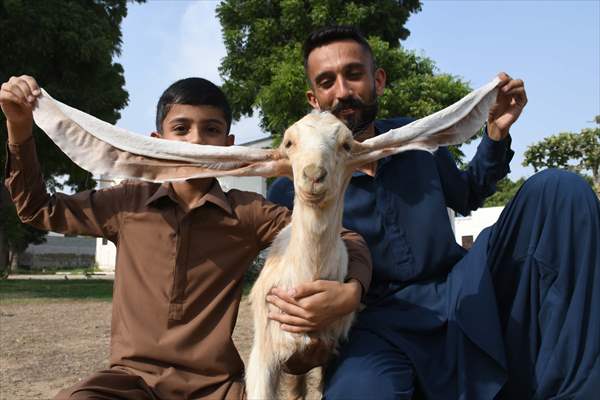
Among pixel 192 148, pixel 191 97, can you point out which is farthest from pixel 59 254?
pixel 192 148

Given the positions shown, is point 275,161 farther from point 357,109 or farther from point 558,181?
point 558,181

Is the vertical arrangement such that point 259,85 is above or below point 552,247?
above

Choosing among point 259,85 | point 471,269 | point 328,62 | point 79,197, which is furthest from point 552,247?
point 259,85

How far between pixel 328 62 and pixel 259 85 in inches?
566

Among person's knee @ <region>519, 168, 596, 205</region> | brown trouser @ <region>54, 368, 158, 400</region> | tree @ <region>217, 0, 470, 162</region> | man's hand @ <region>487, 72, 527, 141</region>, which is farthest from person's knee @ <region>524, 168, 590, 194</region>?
tree @ <region>217, 0, 470, 162</region>

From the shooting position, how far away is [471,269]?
2650 millimetres

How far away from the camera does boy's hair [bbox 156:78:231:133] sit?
284 cm

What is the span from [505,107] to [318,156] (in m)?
1.15

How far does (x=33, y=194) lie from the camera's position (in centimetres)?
249

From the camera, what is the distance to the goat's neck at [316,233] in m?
2.23

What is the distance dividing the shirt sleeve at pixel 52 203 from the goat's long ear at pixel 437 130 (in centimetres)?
118

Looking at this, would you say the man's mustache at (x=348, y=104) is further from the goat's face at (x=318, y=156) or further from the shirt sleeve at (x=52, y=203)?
the shirt sleeve at (x=52, y=203)

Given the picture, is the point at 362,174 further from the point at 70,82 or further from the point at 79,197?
the point at 70,82

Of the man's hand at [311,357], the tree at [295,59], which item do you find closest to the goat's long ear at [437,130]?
the man's hand at [311,357]
